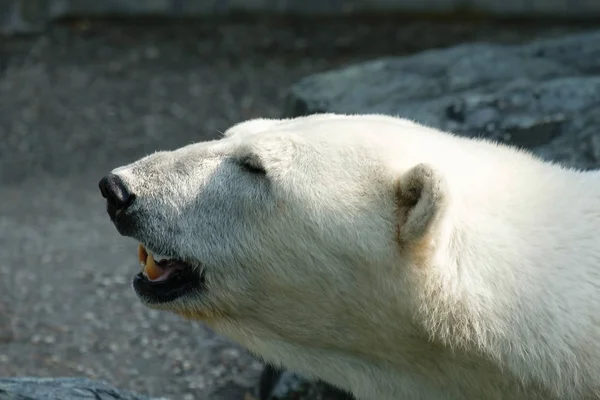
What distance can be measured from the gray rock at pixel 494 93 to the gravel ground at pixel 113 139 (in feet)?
4.22

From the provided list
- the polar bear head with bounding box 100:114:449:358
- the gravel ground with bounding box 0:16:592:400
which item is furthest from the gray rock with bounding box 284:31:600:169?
the polar bear head with bounding box 100:114:449:358

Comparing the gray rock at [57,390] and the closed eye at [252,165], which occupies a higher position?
the closed eye at [252,165]

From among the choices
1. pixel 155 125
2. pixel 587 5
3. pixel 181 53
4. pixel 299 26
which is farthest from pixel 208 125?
pixel 587 5

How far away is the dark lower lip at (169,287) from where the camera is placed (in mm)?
2518

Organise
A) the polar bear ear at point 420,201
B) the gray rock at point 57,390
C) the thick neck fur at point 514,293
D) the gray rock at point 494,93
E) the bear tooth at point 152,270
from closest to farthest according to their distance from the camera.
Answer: the polar bear ear at point 420,201 < the thick neck fur at point 514,293 < the bear tooth at point 152,270 < the gray rock at point 57,390 < the gray rock at point 494,93

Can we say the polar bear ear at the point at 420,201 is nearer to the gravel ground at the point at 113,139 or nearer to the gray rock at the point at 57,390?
the gray rock at the point at 57,390

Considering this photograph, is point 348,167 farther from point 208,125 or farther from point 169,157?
point 208,125

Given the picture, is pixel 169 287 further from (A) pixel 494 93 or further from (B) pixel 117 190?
(A) pixel 494 93

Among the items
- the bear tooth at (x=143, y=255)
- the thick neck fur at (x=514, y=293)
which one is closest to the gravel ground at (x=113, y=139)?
the bear tooth at (x=143, y=255)

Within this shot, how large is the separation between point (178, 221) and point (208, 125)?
16.2 feet

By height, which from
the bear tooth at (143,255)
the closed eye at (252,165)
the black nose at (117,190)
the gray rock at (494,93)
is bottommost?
the bear tooth at (143,255)

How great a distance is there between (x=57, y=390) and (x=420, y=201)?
4.20 feet

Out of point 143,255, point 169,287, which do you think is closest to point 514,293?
point 169,287

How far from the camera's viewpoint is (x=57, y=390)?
2834 millimetres
